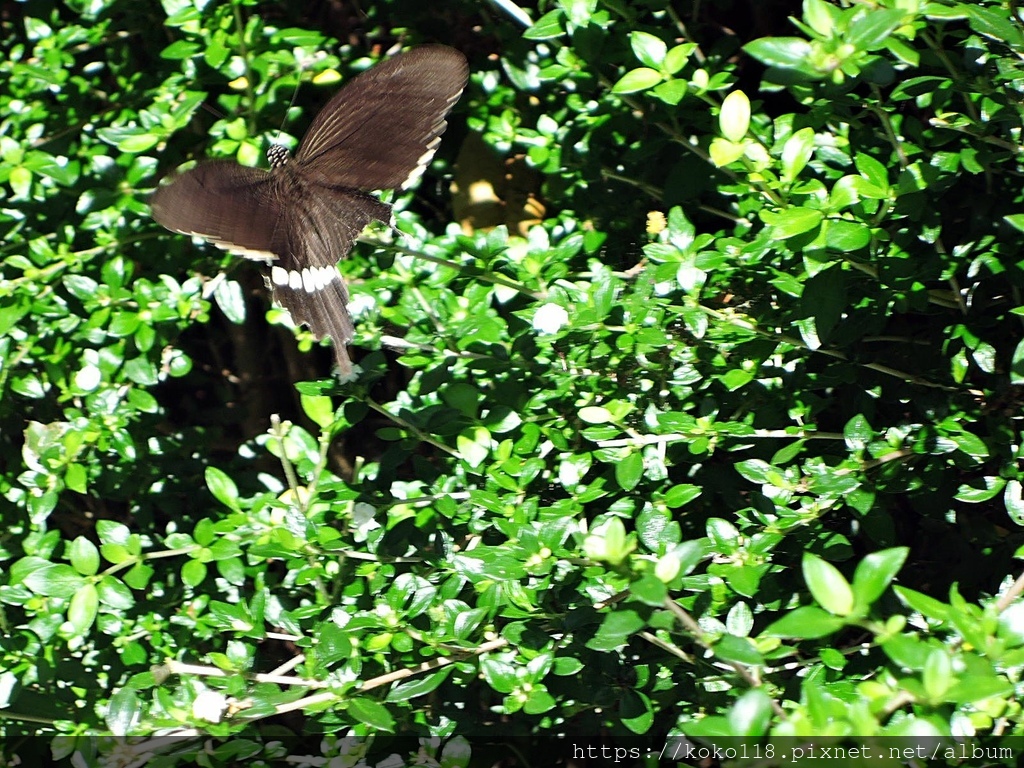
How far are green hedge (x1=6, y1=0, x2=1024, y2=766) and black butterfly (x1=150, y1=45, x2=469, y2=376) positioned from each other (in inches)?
3.8

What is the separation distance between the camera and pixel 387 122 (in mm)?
1504

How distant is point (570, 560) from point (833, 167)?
0.68 meters

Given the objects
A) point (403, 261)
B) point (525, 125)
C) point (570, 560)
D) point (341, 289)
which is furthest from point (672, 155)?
point (570, 560)

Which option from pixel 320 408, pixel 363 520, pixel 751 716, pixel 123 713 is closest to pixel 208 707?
pixel 123 713

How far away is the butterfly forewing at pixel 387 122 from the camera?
1466 mm

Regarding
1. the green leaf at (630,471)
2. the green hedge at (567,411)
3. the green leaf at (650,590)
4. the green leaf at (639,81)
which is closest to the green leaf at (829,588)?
the green hedge at (567,411)

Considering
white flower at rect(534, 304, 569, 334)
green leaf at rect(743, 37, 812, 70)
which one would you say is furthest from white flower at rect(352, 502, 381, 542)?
green leaf at rect(743, 37, 812, 70)

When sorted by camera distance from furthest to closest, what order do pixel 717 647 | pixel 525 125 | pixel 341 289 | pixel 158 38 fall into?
pixel 158 38 → pixel 525 125 → pixel 341 289 → pixel 717 647

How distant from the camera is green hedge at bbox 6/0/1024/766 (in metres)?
1.20

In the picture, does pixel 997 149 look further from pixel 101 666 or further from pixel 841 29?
pixel 101 666

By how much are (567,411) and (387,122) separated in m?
0.52

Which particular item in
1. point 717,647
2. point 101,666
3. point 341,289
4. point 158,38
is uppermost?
point 158,38

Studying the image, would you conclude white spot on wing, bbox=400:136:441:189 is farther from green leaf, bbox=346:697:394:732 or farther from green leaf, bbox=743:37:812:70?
green leaf, bbox=346:697:394:732

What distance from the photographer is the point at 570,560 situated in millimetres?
1208
